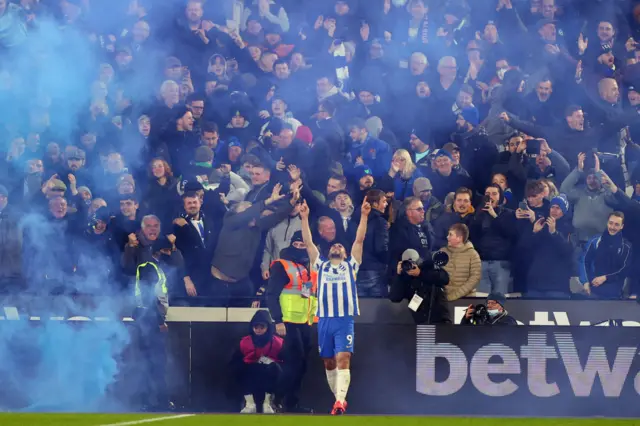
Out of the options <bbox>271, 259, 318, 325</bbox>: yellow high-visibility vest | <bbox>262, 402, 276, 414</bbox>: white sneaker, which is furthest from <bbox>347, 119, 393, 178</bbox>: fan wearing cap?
<bbox>262, 402, 276, 414</bbox>: white sneaker

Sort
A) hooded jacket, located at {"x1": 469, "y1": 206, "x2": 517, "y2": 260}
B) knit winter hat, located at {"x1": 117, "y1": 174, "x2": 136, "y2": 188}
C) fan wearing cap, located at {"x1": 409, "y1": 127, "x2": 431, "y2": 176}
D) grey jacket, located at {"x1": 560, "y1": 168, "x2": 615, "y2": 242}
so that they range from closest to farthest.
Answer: hooded jacket, located at {"x1": 469, "y1": 206, "x2": 517, "y2": 260} → knit winter hat, located at {"x1": 117, "y1": 174, "x2": 136, "y2": 188} → grey jacket, located at {"x1": 560, "y1": 168, "x2": 615, "y2": 242} → fan wearing cap, located at {"x1": 409, "y1": 127, "x2": 431, "y2": 176}

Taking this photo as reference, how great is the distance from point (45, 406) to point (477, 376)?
10.4 feet

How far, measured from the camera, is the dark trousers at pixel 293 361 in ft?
25.9

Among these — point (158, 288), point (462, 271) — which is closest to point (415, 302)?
point (462, 271)

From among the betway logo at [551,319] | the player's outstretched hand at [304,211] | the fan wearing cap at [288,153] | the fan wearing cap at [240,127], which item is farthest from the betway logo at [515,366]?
the fan wearing cap at [240,127]

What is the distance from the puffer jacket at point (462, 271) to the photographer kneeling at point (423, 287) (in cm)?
6

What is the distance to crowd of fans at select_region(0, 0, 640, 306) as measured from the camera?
8.27 metres

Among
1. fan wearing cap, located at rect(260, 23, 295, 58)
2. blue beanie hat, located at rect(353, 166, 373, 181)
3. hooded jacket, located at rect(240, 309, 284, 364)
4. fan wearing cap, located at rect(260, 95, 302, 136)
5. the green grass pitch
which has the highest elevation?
fan wearing cap, located at rect(260, 23, 295, 58)

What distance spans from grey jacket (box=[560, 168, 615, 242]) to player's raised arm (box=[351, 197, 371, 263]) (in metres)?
1.70

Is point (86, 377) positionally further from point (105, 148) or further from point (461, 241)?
point (461, 241)

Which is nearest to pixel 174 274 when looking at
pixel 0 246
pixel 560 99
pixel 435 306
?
pixel 0 246

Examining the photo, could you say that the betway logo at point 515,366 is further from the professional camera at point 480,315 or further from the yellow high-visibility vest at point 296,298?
the yellow high-visibility vest at point 296,298

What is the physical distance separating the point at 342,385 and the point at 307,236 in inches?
44.9

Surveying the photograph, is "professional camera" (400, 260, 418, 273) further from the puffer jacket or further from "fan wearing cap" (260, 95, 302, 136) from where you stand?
"fan wearing cap" (260, 95, 302, 136)
